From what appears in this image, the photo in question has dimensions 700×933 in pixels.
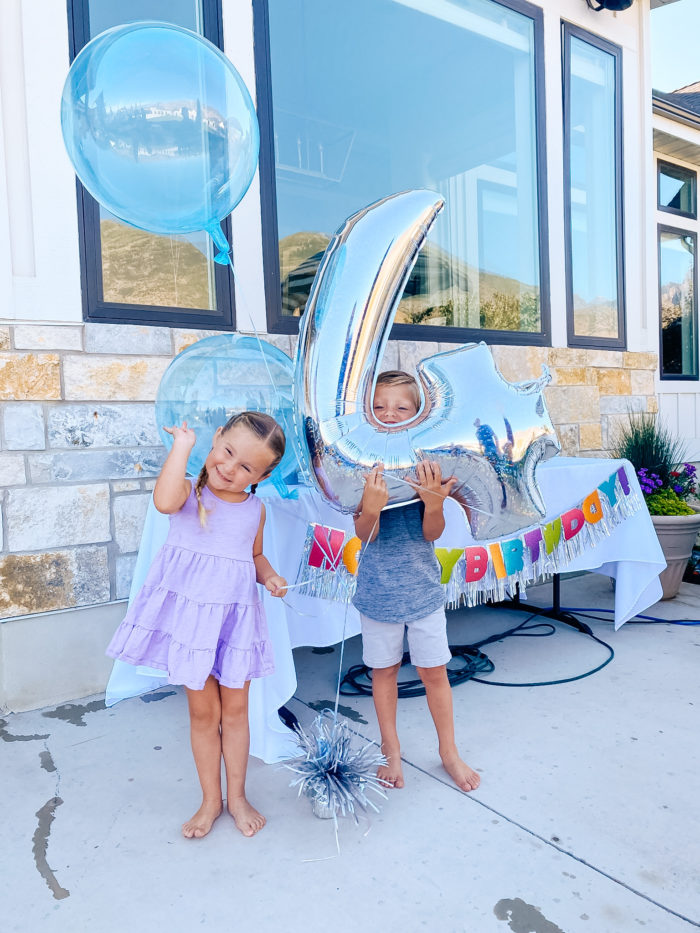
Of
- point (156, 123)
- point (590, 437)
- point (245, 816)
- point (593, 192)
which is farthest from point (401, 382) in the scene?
point (593, 192)

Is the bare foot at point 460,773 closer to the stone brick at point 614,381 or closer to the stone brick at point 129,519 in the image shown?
the stone brick at point 129,519

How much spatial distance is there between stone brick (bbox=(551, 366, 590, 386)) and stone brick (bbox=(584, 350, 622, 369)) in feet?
0.29

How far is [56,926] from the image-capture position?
1.41m

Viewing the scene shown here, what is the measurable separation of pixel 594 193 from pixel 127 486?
394cm

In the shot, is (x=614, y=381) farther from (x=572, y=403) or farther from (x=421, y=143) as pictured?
(x=421, y=143)

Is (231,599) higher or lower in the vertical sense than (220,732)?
higher

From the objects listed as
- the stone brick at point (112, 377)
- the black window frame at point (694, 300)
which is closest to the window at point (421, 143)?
the stone brick at point (112, 377)

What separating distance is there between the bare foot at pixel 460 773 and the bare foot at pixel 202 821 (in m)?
0.67

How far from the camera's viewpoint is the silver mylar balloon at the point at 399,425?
5.41 ft

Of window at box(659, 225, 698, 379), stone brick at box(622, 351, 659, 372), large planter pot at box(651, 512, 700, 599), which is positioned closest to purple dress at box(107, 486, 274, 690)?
large planter pot at box(651, 512, 700, 599)

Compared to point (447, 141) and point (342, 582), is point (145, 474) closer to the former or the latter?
point (342, 582)

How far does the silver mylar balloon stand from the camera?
1647 mm

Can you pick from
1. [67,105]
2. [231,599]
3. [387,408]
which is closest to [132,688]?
[231,599]

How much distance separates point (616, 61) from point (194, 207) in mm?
4281
